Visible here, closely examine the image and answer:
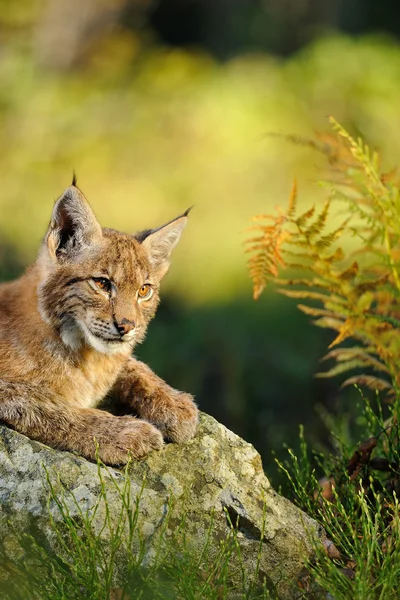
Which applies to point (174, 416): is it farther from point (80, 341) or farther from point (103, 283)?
point (103, 283)

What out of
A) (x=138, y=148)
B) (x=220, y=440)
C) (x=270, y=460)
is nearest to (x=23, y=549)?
(x=220, y=440)

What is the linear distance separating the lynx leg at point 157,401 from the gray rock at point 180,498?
0.26 ft

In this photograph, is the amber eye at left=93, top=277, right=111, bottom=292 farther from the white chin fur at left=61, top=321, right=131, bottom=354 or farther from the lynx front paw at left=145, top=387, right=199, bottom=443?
the lynx front paw at left=145, top=387, right=199, bottom=443

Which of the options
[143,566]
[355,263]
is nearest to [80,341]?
[143,566]

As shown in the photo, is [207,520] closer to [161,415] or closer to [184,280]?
[161,415]

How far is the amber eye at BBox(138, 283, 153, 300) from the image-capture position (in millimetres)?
4480

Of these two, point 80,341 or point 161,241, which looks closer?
point 80,341

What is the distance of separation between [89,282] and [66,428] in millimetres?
661

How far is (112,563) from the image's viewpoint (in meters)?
3.68

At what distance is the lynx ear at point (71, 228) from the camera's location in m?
4.37

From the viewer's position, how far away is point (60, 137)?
47.4 ft

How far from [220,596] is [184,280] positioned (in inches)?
287

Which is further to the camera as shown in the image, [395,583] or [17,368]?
[17,368]

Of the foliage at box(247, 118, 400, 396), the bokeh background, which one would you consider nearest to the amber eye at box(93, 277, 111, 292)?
the foliage at box(247, 118, 400, 396)
